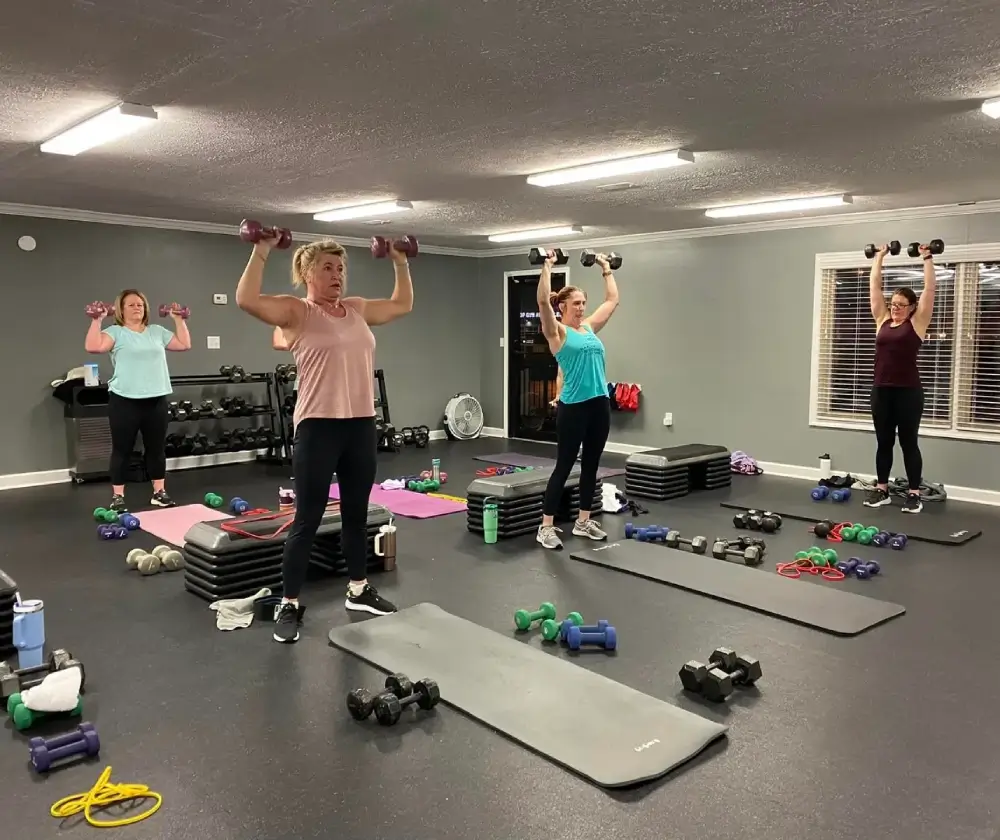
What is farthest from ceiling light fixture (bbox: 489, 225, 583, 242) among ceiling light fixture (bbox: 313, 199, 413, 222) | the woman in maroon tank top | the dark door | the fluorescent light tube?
the fluorescent light tube

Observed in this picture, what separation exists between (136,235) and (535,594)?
5.43 meters

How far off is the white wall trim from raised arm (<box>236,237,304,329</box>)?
4.78 meters

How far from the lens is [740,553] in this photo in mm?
4344

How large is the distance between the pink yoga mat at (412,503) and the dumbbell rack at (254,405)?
67.0 inches

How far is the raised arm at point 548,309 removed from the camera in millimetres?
4004

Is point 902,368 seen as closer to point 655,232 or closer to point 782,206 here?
point 782,206

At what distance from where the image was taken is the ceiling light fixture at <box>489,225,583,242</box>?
768 cm

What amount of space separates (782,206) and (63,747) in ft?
18.9

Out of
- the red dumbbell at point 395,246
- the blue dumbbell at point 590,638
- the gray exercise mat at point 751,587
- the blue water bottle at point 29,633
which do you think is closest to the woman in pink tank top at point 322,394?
the red dumbbell at point 395,246

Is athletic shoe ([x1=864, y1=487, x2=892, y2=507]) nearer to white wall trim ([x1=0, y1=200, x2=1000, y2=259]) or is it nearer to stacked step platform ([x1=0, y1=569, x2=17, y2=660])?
white wall trim ([x1=0, y1=200, x2=1000, y2=259])

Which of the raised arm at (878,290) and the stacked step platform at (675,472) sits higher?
the raised arm at (878,290)

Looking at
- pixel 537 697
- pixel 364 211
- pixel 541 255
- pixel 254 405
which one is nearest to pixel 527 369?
pixel 254 405

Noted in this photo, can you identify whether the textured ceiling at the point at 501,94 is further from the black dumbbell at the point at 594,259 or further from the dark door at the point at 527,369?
the dark door at the point at 527,369

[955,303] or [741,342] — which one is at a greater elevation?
[955,303]
